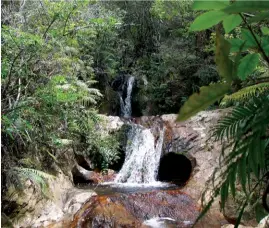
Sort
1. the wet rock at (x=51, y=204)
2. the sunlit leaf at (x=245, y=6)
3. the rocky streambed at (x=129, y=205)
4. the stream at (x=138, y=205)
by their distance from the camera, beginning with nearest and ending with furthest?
1. the sunlit leaf at (x=245, y=6)
2. the wet rock at (x=51, y=204)
3. the rocky streambed at (x=129, y=205)
4. the stream at (x=138, y=205)

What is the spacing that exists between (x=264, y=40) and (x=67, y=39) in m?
6.67

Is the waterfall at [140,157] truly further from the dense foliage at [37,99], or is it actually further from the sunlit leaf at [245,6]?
the sunlit leaf at [245,6]

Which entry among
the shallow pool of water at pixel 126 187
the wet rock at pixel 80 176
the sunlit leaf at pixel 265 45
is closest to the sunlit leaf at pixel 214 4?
the sunlit leaf at pixel 265 45

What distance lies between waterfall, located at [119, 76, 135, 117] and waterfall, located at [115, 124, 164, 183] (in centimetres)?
306

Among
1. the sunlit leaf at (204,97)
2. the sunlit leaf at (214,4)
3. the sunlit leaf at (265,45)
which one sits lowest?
the sunlit leaf at (204,97)

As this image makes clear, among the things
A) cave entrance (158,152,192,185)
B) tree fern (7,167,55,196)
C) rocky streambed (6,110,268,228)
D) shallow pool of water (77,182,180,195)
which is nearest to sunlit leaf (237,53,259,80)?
tree fern (7,167,55,196)

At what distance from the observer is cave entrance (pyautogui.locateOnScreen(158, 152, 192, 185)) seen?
884 cm

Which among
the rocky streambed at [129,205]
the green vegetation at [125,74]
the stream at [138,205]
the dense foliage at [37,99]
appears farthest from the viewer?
the stream at [138,205]

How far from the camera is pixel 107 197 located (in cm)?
566

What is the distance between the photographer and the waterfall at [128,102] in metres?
12.6

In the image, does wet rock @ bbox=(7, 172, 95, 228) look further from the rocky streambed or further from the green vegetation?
the green vegetation

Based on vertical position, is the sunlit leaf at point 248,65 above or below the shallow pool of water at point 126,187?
above

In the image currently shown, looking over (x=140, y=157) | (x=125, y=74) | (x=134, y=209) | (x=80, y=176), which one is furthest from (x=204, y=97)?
(x=125, y=74)

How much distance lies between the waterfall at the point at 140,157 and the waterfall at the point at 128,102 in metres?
3.06
